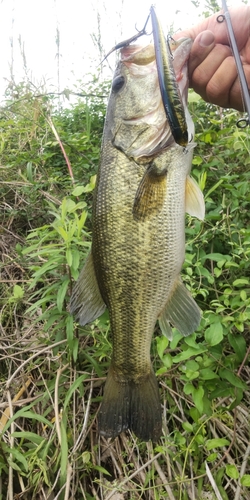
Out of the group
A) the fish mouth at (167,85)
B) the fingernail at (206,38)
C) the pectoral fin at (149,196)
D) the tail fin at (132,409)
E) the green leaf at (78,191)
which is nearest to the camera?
the fish mouth at (167,85)

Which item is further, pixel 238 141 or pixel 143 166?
pixel 238 141

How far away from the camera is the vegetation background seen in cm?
166

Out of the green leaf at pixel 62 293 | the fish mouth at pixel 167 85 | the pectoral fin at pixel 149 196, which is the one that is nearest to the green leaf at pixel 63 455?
the green leaf at pixel 62 293

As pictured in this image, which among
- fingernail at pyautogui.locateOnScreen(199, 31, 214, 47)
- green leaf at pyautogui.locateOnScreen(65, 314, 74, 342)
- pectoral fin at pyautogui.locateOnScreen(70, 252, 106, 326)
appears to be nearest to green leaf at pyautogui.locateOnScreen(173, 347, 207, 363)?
pectoral fin at pyautogui.locateOnScreen(70, 252, 106, 326)

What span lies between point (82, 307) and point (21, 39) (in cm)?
370

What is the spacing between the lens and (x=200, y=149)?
8.39 feet

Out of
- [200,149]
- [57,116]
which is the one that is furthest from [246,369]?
[57,116]

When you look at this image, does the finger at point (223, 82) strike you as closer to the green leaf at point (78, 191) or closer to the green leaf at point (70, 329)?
the green leaf at point (78, 191)

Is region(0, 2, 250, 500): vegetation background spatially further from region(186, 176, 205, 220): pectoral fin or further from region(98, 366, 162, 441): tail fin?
region(186, 176, 205, 220): pectoral fin

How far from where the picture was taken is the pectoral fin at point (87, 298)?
1396 millimetres

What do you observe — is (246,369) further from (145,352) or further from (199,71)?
(199,71)

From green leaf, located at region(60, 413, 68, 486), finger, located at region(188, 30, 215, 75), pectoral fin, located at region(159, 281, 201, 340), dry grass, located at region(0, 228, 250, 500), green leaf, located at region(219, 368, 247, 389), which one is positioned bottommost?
dry grass, located at region(0, 228, 250, 500)

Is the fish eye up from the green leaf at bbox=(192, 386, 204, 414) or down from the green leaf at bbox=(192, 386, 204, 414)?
up

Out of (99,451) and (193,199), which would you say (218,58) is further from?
(99,451)
